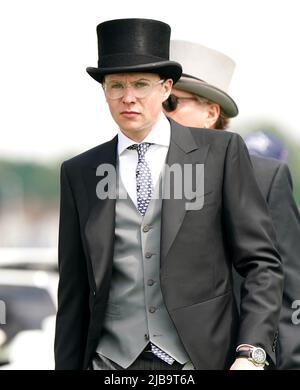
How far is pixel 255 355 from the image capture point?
4.51 meters

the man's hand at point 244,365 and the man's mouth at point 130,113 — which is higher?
the man's mouth at point 130,113

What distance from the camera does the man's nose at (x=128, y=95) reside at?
4.68 m

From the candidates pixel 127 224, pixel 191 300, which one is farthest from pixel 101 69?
pixel 191 300

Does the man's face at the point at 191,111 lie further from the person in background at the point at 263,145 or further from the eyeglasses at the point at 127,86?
the eyeglasses at the point at 127,86

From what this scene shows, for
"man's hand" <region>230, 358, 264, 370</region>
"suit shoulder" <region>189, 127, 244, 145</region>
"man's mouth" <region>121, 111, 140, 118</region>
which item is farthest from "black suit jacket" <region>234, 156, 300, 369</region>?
"man's mouth" <region>121, 111, 140, 118</region>

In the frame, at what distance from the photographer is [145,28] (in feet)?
16.0

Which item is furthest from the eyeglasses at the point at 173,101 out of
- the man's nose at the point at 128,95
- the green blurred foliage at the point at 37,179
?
the green blurred foliage at the point at 37,179

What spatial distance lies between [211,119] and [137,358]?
5.95ft

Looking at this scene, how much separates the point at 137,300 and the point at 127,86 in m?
0.79

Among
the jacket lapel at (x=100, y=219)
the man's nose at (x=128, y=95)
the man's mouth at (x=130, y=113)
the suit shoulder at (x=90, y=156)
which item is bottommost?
the jacket lapel at (x=100, y=219)

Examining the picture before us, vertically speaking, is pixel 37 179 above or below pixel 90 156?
below

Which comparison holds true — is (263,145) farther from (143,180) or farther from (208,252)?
(208,252)

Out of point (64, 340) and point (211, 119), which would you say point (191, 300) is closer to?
point (64, 340)

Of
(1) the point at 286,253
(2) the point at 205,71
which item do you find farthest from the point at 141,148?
(2) the point at 205,71
